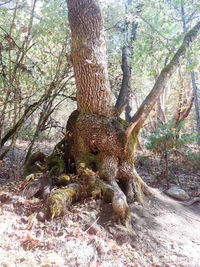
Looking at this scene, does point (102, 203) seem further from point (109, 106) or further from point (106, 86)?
point (106, 86)

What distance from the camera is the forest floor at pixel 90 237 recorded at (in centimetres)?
184

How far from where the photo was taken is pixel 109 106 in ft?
11.8

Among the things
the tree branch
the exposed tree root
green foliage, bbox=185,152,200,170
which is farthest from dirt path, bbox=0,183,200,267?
green foliage, bbox=185,152,200,170

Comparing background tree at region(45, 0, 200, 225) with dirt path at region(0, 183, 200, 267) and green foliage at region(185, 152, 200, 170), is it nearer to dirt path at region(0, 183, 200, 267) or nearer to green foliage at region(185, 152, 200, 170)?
dirt path at region(0, 183, 200, 267)

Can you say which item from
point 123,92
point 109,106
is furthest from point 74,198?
point 123,92

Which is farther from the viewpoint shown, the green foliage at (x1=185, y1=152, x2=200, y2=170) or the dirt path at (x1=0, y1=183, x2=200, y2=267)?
the green foliage at (x1=185, y1=152, x2=200, y2=170)

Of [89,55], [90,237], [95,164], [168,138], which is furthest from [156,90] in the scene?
[90,237]

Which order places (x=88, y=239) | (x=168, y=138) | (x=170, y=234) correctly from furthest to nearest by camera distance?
1. (x=168, y=138)
2. (x=170, y=234)
3. (x=88, y=239)

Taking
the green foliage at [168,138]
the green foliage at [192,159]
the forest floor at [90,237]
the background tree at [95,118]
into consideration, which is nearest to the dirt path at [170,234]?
the forest floor at [90,237]

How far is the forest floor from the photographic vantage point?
184 centimetres

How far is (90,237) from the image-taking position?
7.33 feet

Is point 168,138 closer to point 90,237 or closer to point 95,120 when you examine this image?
point 95,120

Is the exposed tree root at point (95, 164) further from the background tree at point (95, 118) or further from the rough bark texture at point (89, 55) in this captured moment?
the rough bark texture at point (89, 55)

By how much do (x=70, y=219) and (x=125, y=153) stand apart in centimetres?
156
